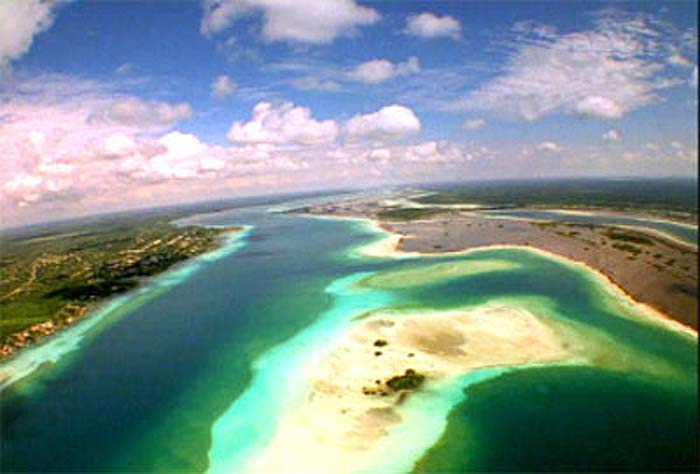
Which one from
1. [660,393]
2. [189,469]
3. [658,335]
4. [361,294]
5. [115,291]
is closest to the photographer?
[189,469]

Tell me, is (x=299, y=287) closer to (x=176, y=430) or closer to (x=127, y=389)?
(x=127, y=389)

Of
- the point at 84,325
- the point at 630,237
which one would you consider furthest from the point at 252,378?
A: the point at 630,237

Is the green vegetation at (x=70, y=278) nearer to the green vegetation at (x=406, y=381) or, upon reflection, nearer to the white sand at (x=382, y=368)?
the white sand at (x=382, y=368)

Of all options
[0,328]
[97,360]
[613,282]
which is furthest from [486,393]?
[0,328]

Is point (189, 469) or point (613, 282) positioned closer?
point (189, 469)

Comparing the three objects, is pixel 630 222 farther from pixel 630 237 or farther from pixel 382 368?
pixel 382 368

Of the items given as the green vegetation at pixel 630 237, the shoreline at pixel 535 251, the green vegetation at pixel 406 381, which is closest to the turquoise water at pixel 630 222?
the green vegetation at pixel 630 237
